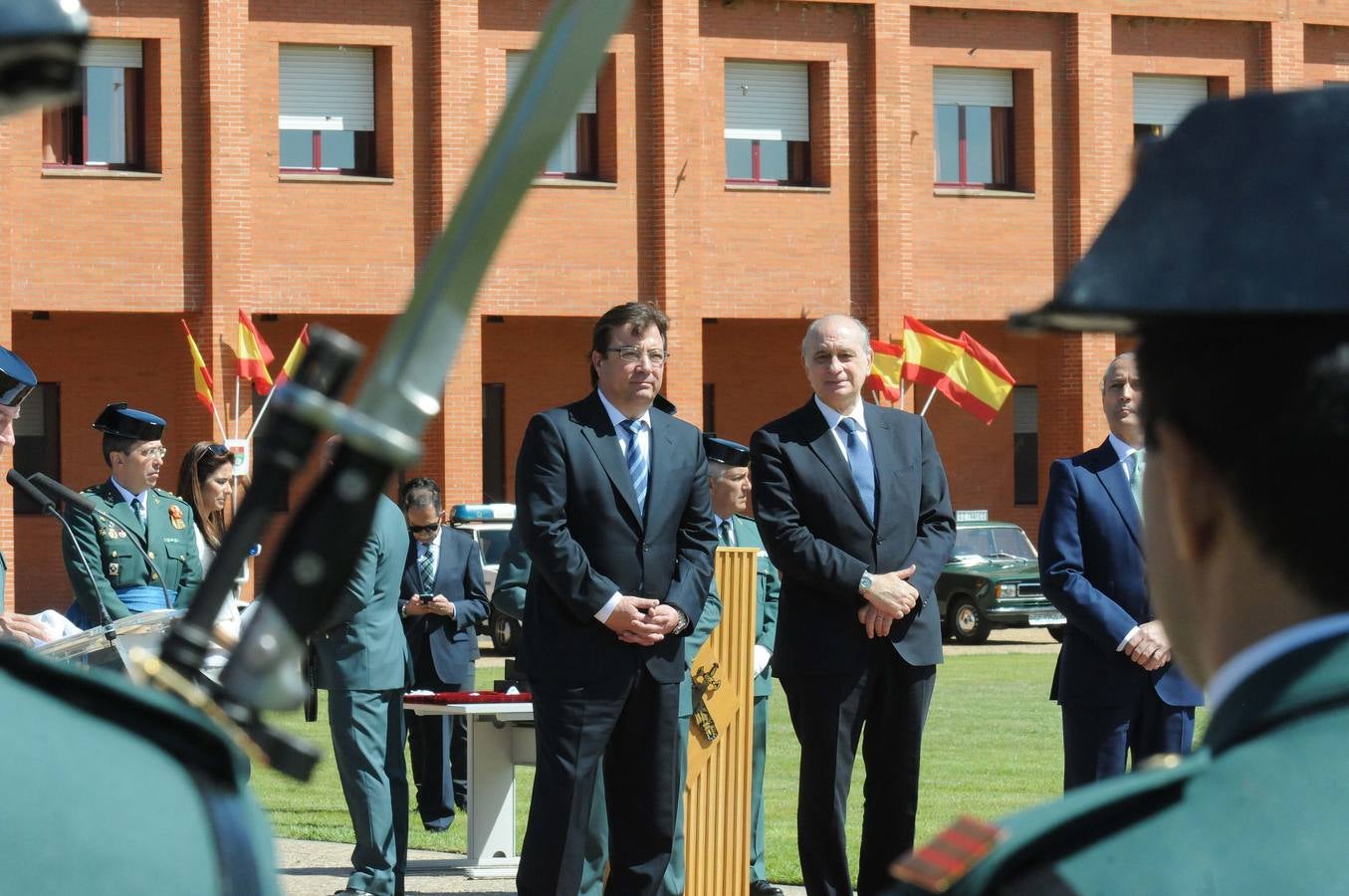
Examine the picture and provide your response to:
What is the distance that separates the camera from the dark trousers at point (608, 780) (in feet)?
24.0

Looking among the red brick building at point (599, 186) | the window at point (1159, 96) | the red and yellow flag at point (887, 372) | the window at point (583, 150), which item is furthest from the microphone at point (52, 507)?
the window at point (1159, 96)

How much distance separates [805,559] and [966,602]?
22.4m

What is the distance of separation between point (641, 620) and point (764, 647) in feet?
8.70

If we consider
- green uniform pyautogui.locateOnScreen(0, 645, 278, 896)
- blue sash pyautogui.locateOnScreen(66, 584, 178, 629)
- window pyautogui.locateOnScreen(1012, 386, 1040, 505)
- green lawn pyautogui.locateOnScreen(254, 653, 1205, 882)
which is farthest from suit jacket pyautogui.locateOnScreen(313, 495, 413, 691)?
window pyautogui.locateOnScreen(1012, 386, 1040, 505)

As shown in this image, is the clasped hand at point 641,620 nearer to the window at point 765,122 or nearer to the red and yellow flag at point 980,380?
the red and yellow flag at point 980,380

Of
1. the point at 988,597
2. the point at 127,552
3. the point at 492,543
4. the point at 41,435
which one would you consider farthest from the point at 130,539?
the point at 41,435

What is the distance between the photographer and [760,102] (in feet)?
115

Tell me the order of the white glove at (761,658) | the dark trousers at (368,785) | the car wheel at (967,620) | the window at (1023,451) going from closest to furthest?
the dark trousers at (368,785) → the white glove at (761,658) → the car wheel at (967,620) → the window at (1023,451)

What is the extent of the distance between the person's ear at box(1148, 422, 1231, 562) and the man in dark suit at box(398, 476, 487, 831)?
1041 centimetres

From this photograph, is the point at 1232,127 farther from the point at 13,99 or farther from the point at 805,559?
the point at 805,559

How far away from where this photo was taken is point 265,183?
32219mm

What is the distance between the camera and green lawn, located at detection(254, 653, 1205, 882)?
11.4 meters

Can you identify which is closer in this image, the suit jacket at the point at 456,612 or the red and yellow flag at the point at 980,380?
the suit jacket at the point at 456,612

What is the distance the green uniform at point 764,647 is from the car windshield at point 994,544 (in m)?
20.5
